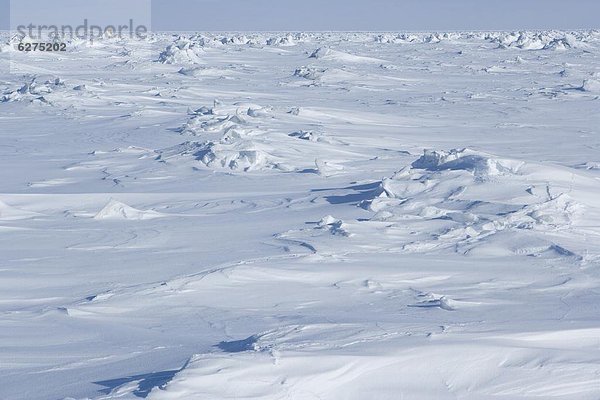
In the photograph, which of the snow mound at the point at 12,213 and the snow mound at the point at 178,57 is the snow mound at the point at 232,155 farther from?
the snow mound at the point at 178,57

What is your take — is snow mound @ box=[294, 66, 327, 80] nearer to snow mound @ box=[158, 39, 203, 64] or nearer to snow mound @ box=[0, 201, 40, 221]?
snow mound @ box=[158, 39, 203, 64]

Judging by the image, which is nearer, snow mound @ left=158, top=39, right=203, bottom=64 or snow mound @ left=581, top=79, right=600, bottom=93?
snow mound @ left=581, top=79, right=600, bottom=93

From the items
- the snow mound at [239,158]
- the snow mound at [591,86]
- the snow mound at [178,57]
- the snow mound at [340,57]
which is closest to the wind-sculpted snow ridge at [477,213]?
the snow mound at [239,158]

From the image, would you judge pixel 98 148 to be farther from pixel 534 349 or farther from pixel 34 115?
pixel 534 349

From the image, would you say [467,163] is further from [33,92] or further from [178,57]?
[178,57]

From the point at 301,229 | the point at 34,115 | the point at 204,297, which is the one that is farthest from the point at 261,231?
the point at 34,115

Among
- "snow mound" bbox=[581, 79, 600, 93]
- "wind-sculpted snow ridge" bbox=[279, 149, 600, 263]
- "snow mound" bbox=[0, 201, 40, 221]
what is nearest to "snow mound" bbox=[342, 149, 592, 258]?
"wind-sculpted snow ridge" bbox=[279, 149, 600, 263]

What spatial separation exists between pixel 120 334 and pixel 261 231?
2070 mm

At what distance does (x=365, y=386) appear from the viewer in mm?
2951

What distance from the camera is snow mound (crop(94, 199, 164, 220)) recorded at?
625 cm

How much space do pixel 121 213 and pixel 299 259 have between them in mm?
1829

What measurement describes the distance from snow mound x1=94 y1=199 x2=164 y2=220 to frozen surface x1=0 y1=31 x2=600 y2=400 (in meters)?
0.01

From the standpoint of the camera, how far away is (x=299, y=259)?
196 inches

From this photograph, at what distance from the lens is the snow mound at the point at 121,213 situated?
6.25 meters
